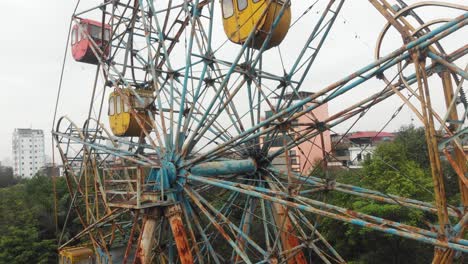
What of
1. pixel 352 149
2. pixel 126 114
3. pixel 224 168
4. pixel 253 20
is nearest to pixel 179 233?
pixel 224 168

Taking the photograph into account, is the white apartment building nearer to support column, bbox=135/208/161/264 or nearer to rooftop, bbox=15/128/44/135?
rooftop, bbox=15/128/44/135

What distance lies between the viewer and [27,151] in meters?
115

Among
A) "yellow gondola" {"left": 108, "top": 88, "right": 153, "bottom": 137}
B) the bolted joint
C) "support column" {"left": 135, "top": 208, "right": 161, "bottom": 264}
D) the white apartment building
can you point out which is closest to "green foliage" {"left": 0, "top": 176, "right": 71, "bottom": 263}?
"yellow gondola" {"left": 108, "top": 88, "right": 153, "bottom": 137}

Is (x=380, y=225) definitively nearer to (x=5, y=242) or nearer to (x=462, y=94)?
(x=462, y=94)

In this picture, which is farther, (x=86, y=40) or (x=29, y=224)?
(x=29, y=224)

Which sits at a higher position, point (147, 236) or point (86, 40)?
point (86, 40)

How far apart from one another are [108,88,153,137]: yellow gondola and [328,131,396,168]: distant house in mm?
6828

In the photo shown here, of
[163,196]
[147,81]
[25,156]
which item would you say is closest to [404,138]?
[147,81]

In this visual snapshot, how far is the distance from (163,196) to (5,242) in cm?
2279

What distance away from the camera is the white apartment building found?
113 metres

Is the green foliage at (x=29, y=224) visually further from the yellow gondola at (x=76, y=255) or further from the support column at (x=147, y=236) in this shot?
the support column at (x=147, y=236)

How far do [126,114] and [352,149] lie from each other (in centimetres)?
3816

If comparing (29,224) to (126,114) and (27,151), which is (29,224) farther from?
(27,151)

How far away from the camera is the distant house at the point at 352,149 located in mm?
8795
